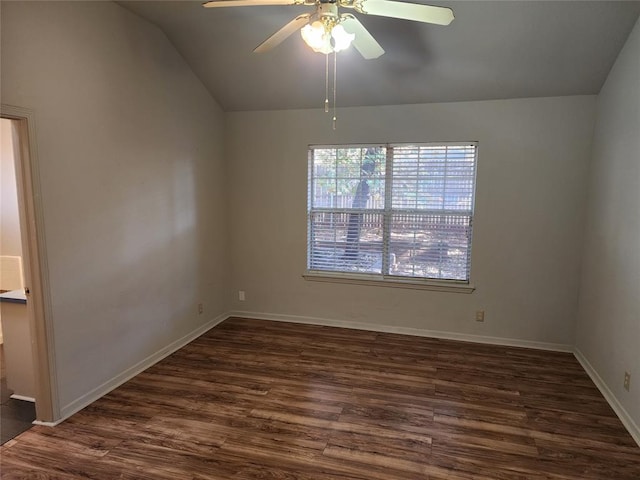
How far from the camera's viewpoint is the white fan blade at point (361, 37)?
195cm

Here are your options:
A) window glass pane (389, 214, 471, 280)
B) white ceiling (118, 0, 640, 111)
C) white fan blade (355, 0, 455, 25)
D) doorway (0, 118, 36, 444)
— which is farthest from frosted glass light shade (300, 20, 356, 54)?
window glass pane (389, 214, 471, 280)

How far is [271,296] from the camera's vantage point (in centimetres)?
462

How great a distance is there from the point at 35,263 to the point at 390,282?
3089 mm

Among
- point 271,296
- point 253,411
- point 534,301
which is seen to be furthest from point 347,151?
point 253,411

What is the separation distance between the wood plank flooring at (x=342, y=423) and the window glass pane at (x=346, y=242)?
100 cm

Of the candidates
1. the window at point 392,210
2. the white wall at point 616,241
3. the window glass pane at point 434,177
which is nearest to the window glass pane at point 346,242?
the window at point 392,210

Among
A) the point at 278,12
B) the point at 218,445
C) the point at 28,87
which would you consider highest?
the point at 278,12

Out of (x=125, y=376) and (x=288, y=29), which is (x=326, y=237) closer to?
(x=125, y=376)

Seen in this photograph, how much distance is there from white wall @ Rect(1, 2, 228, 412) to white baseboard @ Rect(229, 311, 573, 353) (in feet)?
2.99

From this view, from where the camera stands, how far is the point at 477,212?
3844 mm

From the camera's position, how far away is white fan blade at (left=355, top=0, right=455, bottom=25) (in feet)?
6.00

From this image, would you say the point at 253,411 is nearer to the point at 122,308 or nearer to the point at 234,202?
the point at 122,308

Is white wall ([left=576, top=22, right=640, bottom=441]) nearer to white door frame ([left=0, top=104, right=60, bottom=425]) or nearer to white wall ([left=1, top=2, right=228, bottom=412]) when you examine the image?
white wall ([left=1, top=2, right=228, bottom=412])

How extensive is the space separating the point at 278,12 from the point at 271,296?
2.90 m
